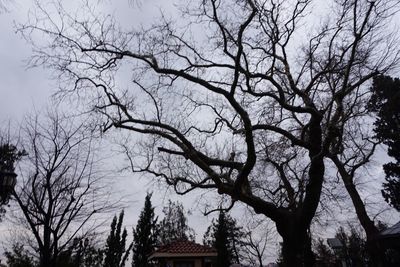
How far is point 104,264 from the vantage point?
34875mm

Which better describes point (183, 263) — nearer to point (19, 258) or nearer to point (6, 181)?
point (19, 258)

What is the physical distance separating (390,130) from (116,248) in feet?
89.8

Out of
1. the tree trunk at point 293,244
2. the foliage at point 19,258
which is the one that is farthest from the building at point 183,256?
the tree trunk at point 293,244

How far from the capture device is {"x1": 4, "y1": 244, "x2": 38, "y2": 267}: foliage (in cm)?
1999

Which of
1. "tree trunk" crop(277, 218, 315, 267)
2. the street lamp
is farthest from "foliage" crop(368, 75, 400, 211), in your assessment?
the street lamp

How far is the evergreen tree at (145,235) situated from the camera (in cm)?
4141

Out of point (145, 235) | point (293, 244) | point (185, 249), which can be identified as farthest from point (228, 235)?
point (293, 244)

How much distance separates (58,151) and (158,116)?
4.79 metres

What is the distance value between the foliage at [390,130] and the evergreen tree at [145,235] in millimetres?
25369

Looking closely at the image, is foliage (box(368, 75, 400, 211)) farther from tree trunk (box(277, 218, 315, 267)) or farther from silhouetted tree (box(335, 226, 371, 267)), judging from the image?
tree trunk (box(277, 218, 315, 267))

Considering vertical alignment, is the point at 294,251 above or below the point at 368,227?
below

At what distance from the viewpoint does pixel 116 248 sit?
1469 inches

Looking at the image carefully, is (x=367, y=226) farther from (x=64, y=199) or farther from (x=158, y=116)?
(x=64, y=199)

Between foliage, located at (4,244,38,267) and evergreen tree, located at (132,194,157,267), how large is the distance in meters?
20.7
